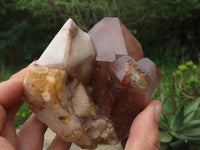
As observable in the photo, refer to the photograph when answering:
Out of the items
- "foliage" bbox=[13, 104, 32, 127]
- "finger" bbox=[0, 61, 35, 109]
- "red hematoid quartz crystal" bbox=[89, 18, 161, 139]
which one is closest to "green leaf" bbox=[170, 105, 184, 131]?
"red hematoid quartz crystal" bbox=[89, 18, 161, 139]

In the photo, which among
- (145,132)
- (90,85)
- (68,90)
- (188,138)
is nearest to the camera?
(145,132)

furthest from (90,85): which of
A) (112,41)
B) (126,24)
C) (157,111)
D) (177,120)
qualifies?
(126,24)

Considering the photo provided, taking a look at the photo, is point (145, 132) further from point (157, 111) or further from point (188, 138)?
point (188, 138)

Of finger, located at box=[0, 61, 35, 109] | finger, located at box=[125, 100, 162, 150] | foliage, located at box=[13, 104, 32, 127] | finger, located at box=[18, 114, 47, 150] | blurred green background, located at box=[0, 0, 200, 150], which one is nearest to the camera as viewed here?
finger, located at box=[125, 100, 162, 150]

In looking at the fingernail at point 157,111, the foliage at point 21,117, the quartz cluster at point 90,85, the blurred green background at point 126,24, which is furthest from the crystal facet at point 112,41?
the foliage at point 21,117

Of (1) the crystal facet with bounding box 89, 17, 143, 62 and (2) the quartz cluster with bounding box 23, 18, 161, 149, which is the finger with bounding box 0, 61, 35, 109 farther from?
(1) the crystal facet with bounding box 89, 17, 143, 62

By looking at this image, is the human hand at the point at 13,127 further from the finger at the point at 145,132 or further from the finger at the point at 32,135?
the finger at the point at 145,132

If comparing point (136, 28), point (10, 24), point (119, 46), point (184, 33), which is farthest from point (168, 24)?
point (119, 46)
